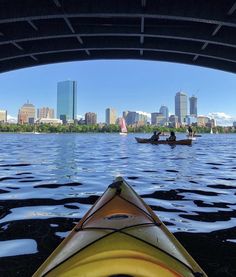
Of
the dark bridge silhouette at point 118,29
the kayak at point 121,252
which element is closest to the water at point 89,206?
the kayak at point 121,252

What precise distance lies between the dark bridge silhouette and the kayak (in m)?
15.7

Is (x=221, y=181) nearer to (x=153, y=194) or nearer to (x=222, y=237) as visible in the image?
(x=153, y=194)

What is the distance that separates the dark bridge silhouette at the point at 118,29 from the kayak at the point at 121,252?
51.4ft

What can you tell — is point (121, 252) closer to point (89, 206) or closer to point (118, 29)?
point (89, 206)

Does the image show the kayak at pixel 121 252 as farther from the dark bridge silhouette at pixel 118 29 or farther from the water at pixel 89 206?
the dark bridge silhouette at pixel 118 29

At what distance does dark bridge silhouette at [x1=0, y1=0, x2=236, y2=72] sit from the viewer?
18656 millimetres

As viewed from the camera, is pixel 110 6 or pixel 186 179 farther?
pixel 110 6

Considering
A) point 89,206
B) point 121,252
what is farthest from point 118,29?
point 121,252

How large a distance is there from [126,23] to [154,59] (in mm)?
7129

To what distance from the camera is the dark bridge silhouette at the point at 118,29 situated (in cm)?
1866

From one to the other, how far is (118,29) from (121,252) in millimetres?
20616

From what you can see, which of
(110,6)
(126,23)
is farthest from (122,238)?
(126,23)

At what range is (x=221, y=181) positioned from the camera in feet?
43.5

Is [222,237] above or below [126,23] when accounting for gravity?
below
